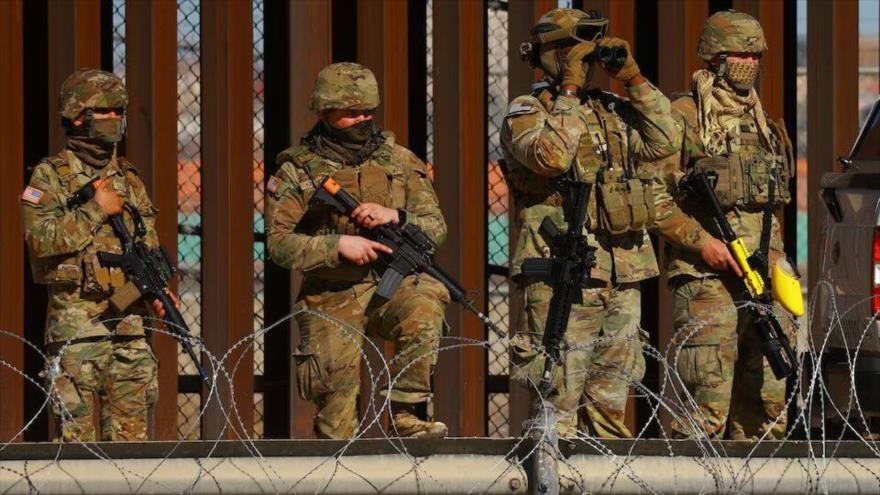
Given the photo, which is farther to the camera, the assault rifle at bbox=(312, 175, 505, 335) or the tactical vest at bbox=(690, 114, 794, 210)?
the tactical vest at bbox=(690, 114, 794, 210)

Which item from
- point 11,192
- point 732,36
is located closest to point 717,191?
point 732,36

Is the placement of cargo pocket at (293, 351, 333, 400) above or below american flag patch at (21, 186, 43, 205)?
below

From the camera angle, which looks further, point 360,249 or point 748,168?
point 748,168

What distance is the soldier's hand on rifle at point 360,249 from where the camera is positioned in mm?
6949

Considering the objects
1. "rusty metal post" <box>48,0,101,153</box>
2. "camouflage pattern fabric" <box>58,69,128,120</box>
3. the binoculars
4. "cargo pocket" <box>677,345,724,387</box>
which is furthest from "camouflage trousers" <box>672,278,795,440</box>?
"rusty metal post" <box>48,0,101,153</box>

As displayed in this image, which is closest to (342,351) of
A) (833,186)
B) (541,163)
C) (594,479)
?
(541,163)

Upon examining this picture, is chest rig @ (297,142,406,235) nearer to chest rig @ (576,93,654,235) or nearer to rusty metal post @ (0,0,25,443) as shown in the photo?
chest rig @ (576,93,654,235)

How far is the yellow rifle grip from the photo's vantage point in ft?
23.9

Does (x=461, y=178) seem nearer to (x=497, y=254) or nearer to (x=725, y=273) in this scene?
(x=725, y=273)

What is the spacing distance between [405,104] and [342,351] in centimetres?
227

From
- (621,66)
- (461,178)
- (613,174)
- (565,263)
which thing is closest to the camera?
(565,263)

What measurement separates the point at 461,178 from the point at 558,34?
89.2 inches

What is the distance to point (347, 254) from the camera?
695cm

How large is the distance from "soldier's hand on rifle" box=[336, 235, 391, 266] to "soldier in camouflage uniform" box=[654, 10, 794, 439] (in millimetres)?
1084
